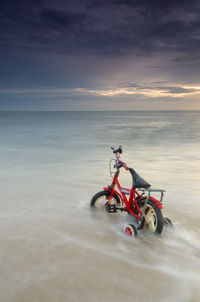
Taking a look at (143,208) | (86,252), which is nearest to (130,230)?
(143,208)

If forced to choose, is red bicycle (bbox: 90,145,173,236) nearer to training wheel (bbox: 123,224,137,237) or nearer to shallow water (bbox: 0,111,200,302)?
training wheel (bbox: 123,224,137,237)

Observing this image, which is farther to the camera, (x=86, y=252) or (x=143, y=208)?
(x=143, y=208)

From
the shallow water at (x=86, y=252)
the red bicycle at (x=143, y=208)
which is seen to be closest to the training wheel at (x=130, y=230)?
the red bicycle at (x=143, y=208)

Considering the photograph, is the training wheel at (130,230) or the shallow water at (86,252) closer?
the shallow water at (86,252)

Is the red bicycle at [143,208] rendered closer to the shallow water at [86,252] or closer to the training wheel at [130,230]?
the training wheel at [130,230]

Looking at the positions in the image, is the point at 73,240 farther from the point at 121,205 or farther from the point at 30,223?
the point at 121,205

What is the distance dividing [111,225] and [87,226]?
1.73 feet

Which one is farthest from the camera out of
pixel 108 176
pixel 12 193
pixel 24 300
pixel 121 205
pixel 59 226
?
pixel 108 176

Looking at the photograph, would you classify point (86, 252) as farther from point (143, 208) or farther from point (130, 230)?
point (143, 208)

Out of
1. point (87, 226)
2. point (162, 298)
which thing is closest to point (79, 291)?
point (162, 298)

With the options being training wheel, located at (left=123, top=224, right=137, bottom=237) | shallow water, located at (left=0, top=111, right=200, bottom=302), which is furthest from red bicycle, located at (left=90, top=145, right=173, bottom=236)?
shallow water, located at (left=0, top=111, right=200, bottom=302)

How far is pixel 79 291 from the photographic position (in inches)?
125

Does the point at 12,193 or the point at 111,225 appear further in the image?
the point at 12,193

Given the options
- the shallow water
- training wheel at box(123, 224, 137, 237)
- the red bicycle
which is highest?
the red bicycle
